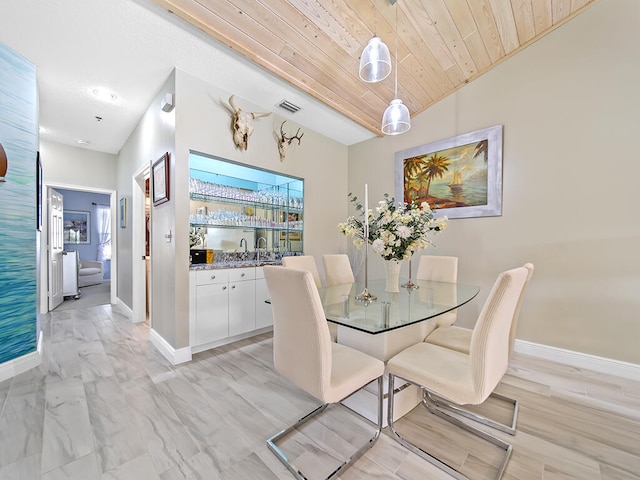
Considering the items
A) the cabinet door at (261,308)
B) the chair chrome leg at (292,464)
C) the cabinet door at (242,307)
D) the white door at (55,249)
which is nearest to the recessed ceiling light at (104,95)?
the white door at (55,249)

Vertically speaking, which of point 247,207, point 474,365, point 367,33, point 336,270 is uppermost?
point 367,33

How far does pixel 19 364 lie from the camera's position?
2.21m

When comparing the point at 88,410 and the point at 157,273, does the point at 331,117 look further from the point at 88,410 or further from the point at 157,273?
the point at 88,410

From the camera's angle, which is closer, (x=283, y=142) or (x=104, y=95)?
(x=104, y=95)

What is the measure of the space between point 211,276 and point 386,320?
1.97 m

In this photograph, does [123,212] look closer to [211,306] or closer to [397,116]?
[211,306]

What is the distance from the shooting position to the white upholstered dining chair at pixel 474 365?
116 centimetres

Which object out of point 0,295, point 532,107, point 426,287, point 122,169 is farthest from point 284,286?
point 122,169

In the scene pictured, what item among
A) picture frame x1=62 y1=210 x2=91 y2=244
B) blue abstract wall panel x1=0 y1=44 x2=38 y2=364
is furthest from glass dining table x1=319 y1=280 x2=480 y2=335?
picture frame x1=62 y1=210 x2=91 y2=244

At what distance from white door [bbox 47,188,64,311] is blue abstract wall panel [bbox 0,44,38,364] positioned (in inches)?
92.7

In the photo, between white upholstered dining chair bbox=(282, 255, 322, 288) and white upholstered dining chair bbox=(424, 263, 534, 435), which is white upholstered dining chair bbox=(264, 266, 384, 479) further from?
white upholstered dining chair bbox=(282, 255, 322, 288)

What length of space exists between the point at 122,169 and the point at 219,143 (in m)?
2.82

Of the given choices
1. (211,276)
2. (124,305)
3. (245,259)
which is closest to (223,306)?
(211,276)

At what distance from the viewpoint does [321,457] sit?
1.35 meters
